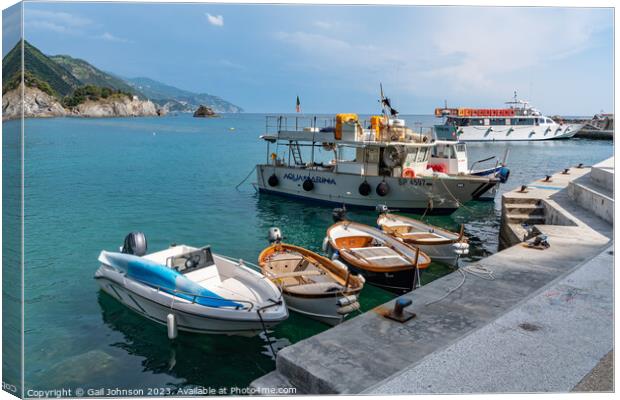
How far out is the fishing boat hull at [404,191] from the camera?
2211 centimetres

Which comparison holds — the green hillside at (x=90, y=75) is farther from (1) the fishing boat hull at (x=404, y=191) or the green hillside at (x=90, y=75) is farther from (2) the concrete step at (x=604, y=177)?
(2) the concrete step at (x=604, y=177)

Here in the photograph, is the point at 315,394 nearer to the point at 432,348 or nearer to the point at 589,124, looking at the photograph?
the point at 432,348

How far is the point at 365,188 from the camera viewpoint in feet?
75.5

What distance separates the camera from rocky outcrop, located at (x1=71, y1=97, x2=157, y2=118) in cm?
14357

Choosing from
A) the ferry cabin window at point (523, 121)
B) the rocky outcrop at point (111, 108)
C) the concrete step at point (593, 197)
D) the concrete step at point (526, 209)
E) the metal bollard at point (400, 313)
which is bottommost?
the metal bollard at point (400, 313)

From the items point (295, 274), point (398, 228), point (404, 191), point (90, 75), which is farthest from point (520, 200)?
point (90, 75)

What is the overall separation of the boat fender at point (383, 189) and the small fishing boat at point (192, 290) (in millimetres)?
12327

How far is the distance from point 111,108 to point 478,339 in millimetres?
177327

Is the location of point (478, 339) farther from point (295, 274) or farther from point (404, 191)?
point (404, 191)

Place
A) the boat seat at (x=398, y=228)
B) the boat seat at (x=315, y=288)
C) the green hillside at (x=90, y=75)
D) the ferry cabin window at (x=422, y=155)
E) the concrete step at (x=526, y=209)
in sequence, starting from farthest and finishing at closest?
the green hillside at (x=90, y=75), the ferry cabin window at (x=422, y=155), the concrete step at (x=526, y=209), the boat seat at (x=398, y=228), the boat seat at (x=315, y=288)

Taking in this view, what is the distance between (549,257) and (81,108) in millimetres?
152858

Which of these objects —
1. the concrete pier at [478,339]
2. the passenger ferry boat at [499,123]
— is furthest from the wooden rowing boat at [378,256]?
the passenger ferry boat at [499,123]

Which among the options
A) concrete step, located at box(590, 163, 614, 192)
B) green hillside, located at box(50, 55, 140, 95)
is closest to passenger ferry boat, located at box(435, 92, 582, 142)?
concrete step, located at box(590, 163, 614, 192)

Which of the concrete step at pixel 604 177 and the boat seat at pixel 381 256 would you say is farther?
the concrete step at pixel 604 177
